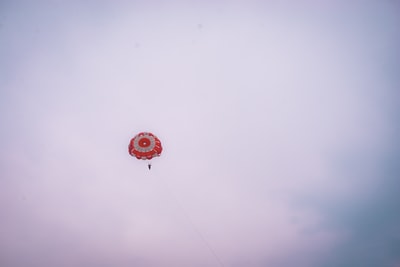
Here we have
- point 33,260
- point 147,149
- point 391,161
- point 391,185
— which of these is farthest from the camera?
point 33,260

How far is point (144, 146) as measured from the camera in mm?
9648

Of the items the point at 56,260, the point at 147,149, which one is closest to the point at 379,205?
the point at 147,149

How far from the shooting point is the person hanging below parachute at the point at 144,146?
9.62 meters

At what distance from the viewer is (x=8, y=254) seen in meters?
15.3

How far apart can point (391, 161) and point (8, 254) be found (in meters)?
25.8

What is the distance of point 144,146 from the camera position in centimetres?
965

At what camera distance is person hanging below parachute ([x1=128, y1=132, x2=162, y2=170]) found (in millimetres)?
9625

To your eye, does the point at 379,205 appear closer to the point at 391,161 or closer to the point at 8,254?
the point at 391,161

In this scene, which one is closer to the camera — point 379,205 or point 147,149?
point 147,149

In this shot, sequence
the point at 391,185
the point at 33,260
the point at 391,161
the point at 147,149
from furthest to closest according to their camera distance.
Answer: the point at 33,260 → the point at 391,185 → the point at 391,161 → the point at 147,149

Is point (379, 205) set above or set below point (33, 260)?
above

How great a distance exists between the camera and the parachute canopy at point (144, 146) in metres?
9.62

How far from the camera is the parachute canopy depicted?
31.6ft

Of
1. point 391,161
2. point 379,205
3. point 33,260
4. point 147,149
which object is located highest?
point 391,161
